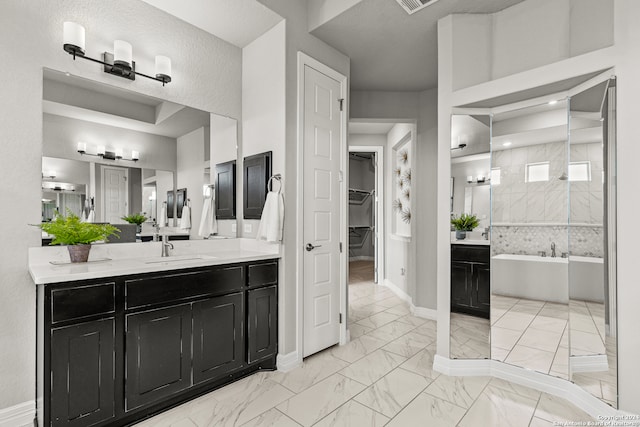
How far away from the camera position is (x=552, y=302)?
7.88ft

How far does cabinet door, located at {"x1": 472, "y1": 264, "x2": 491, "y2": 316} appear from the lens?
8.50ft

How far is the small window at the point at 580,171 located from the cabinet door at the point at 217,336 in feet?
8.19

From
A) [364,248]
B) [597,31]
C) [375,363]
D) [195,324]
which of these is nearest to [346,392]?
[375,363]

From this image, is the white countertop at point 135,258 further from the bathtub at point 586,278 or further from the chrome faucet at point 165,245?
the bathtub at point 586,278

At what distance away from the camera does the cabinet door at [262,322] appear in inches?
99.3

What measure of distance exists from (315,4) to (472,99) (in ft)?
5.11

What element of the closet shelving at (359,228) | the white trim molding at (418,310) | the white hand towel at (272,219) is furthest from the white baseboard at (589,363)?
the closet shelving at (359,228)

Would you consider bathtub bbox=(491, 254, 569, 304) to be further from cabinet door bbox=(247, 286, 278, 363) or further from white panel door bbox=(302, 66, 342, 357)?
cabinet door bbox=(247, 286, 278, 363)

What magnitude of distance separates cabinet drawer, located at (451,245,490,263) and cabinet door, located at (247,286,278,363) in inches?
59.4

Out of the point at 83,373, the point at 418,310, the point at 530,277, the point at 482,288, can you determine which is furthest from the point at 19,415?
the point at 418,310

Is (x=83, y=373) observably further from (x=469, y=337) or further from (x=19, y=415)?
(x=469, y=337)

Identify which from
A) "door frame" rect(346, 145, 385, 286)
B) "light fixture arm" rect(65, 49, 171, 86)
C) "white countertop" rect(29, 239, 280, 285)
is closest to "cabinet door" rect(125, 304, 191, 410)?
"white countertop" rect(29, 239, 280, 285)

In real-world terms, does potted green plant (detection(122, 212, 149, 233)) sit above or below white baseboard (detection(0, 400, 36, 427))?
above

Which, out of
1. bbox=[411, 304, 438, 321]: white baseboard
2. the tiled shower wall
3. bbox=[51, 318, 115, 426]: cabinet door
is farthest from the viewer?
bbox=[411, 304, 438, 321]: white baseboard
